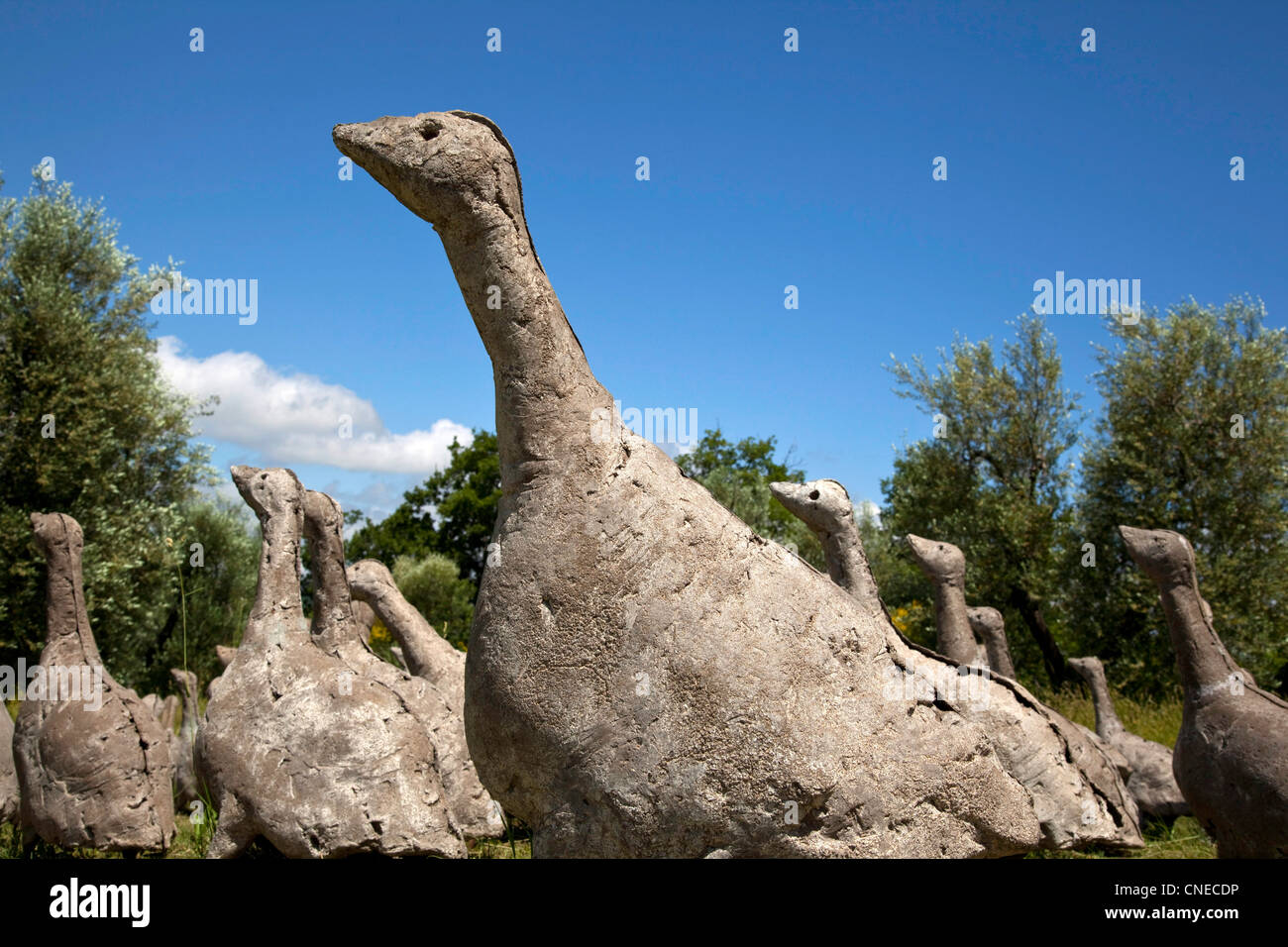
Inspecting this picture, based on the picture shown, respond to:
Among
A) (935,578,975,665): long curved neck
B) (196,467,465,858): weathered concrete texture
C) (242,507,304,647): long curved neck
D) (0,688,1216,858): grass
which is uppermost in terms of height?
(242,507,304,647): long curved neck

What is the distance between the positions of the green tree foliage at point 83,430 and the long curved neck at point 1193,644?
43.7 ft

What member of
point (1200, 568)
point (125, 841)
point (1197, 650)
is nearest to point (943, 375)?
point (1200, 568)

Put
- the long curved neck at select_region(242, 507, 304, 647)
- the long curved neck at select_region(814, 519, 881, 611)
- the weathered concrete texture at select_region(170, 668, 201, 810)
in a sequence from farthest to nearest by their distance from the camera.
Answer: the weathered concrete texture at select_region(170, 668, 201, 810) < the long curved neck at select_region(242, 507, 304, 647) < the long curved neck at select_region(814, 519, 881, 611)

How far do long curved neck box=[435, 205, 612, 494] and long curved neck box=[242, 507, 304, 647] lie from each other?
111 inches

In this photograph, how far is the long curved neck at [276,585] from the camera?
5.40m

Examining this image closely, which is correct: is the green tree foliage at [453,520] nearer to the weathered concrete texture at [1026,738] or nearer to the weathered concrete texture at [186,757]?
the weathered concrete texture at [186,757]

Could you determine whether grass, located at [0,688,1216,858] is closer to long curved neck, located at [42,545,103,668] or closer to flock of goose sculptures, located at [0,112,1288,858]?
long curved neck, located at [42,545,103,668]

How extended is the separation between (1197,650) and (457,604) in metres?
14.2

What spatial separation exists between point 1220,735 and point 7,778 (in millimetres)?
7913

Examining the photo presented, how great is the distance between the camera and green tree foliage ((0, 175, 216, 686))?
13.6 meters

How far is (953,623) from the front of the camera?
22.8ft
